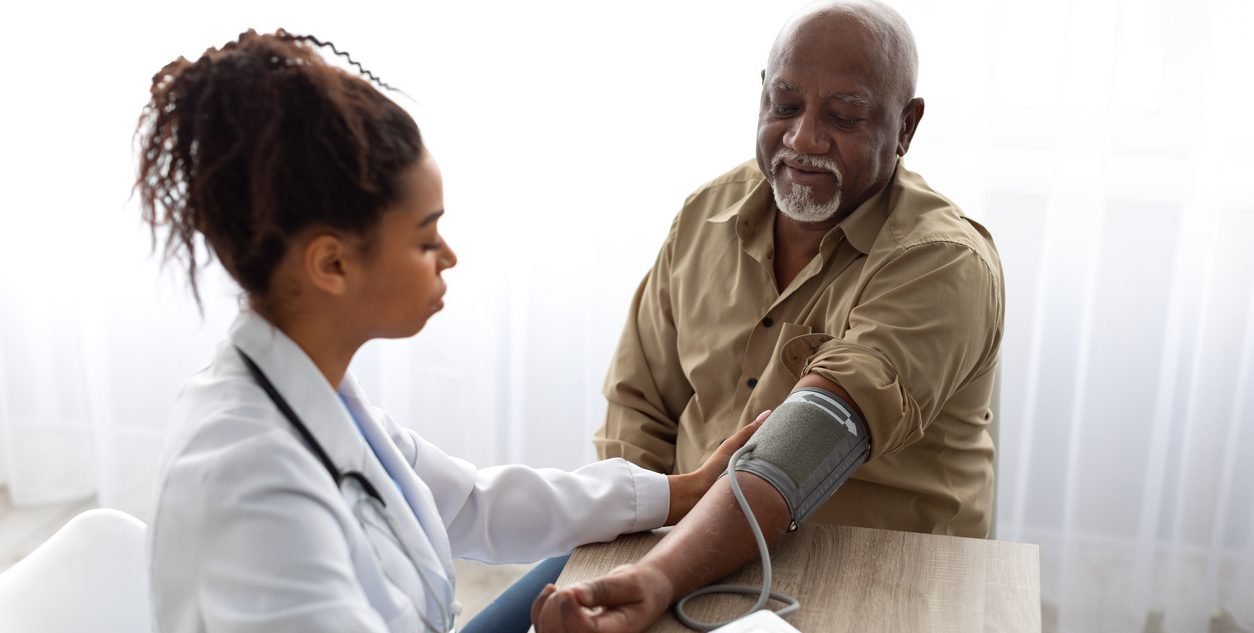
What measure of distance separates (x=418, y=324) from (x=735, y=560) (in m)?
0.44

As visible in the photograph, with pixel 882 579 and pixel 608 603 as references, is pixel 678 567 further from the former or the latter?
pixel 882 579

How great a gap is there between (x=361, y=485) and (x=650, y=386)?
0.77 meters

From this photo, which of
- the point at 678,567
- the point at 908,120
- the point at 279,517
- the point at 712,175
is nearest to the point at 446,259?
the point at 279,517

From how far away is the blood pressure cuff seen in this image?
1.30m

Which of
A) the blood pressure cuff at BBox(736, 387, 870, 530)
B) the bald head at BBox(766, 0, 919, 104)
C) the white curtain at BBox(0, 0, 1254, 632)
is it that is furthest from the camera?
the white curtain at BBox(0, 0, 1254, 632)

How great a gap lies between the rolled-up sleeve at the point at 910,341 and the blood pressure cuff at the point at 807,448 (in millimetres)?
34

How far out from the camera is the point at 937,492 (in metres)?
1.55

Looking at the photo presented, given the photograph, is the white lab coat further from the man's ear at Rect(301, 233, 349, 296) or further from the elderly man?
the elderly man

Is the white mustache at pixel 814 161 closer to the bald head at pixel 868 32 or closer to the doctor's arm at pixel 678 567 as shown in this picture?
the bald head at pixel 868 32

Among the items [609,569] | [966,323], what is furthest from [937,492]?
[609,569]

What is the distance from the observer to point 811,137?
1.58 meters

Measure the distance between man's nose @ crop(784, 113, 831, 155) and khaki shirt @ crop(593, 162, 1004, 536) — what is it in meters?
0.11

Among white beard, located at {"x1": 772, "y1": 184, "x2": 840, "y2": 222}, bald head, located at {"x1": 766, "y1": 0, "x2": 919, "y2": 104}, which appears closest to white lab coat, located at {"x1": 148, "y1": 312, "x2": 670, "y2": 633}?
white beard, located at {"x1": 772, "y1": 184, "x2": 840, "y2": 222}

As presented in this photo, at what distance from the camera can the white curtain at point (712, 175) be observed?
215cm
